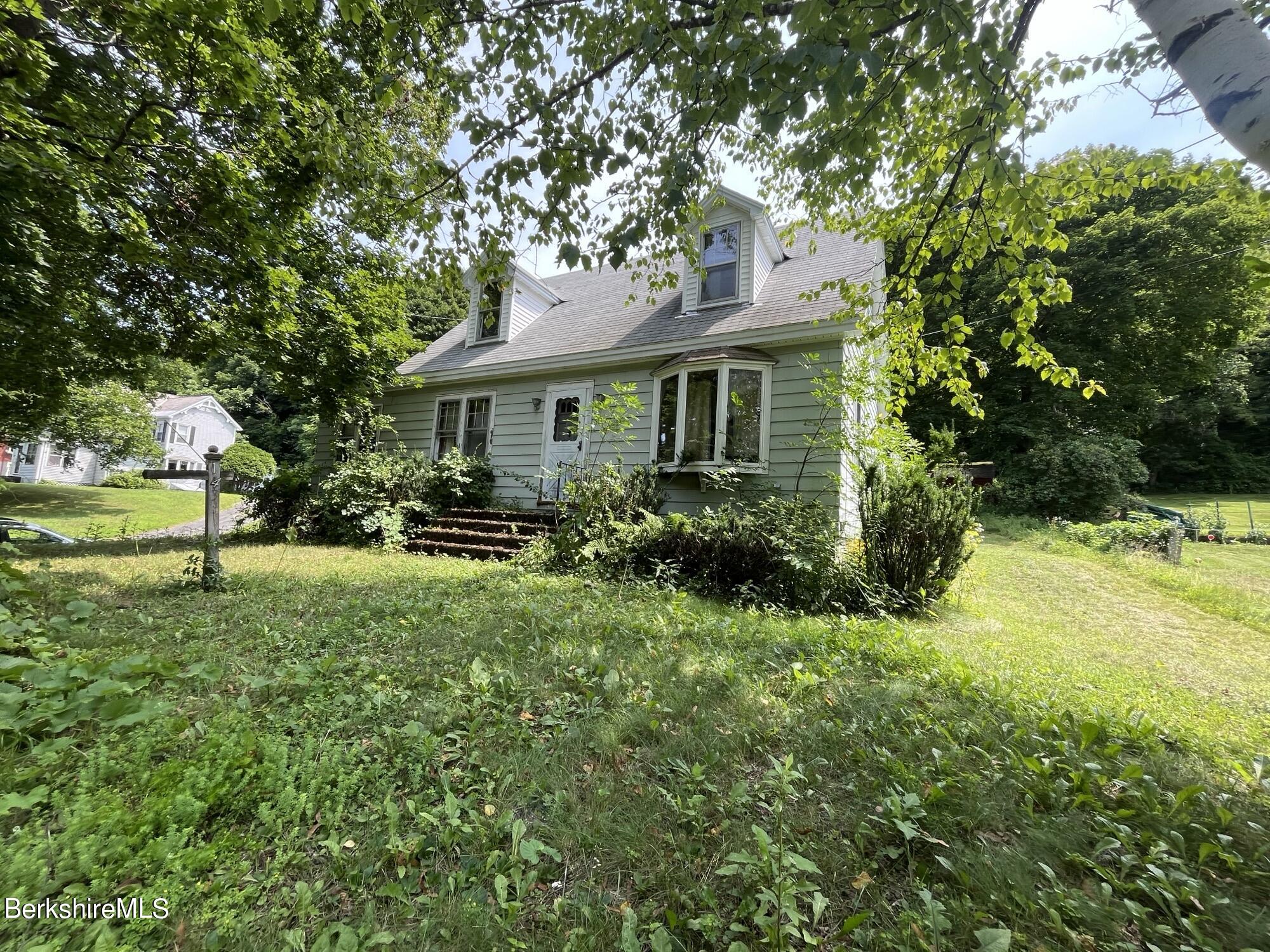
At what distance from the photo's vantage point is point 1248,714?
2967 millimetres

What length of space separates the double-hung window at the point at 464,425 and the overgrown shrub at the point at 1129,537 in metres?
13.2

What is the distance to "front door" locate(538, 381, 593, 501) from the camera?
9.58 meters

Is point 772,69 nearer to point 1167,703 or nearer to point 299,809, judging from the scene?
point 299,809

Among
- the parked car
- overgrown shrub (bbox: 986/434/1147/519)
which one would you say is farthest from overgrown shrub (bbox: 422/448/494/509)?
overgrown shrub (bbox: 986/434/1147/519)

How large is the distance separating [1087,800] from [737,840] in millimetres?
1346

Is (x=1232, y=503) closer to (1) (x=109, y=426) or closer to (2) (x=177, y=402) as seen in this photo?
(1) (x=109, y=426)

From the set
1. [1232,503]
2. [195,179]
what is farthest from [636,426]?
[1232,503]

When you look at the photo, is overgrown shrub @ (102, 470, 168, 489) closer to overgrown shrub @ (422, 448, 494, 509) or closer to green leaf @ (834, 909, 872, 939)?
overgrown shrub @ (422, 448, 494, 509)

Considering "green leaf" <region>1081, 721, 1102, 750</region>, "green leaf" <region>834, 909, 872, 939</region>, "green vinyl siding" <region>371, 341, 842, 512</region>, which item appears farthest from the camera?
"green vinyl siding" <region>371, 341, 842, 512</region>

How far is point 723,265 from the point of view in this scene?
29.5ft

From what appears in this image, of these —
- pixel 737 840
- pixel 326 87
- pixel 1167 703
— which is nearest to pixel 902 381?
pixel 1167 703

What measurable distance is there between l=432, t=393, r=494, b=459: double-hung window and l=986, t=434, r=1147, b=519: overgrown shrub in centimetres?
1616

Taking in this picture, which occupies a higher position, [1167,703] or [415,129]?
[415,129]

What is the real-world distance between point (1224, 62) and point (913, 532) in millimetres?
4456
